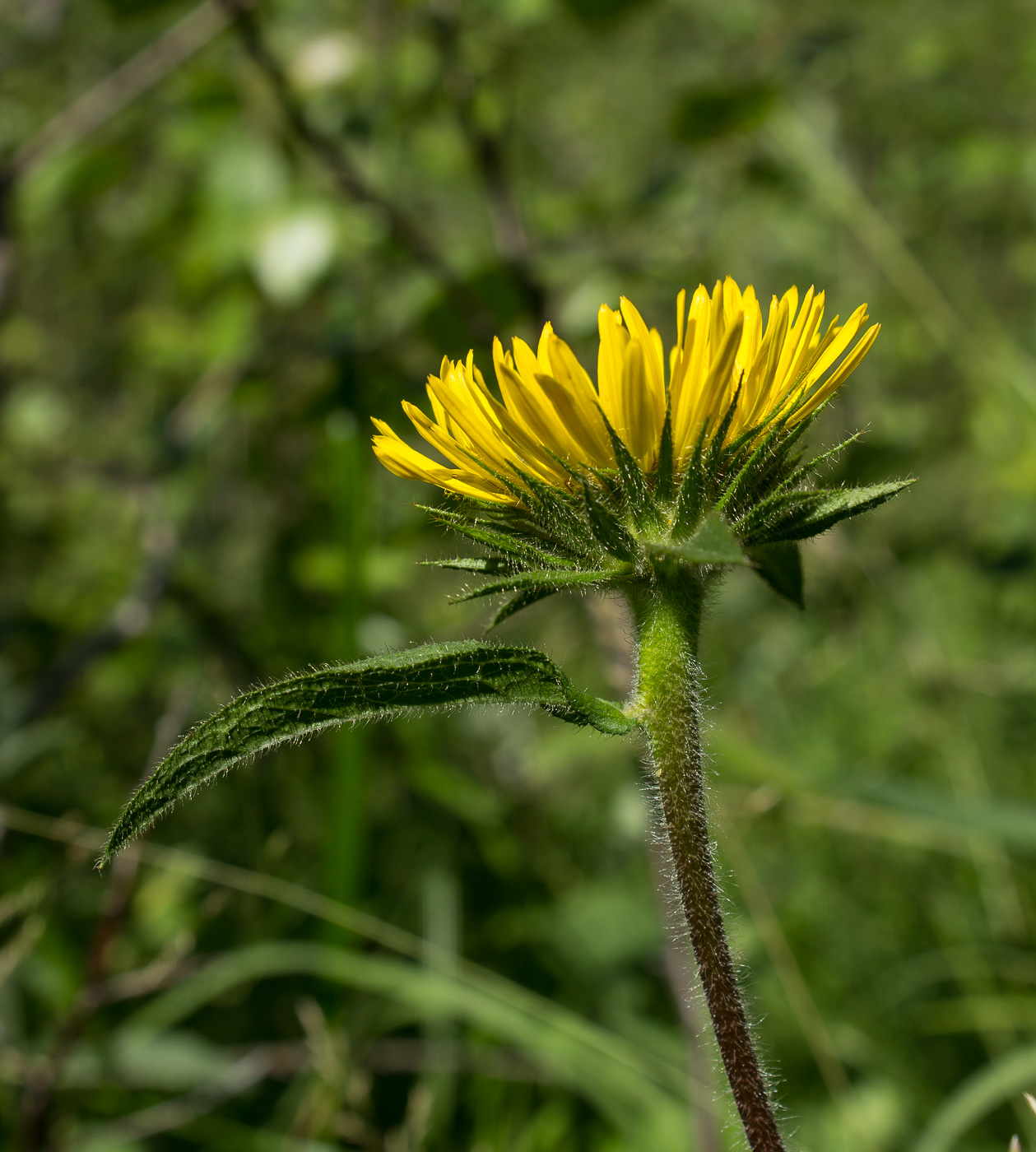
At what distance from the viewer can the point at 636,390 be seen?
0.94 m

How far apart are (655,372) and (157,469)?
1767mm

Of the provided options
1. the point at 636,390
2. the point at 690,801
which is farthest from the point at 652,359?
the point at 690,801

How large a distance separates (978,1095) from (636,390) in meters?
1.36

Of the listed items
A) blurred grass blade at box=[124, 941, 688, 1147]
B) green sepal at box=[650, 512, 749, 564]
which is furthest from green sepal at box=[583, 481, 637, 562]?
blurred grass blade at box=[124, 941, 688, 1147]

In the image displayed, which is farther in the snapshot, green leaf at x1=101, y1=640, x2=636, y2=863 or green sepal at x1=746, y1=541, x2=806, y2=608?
green sepal at x1=746, y1=541, x2=806, y2=608

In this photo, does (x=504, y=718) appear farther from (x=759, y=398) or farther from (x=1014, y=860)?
(x=759, y=398)

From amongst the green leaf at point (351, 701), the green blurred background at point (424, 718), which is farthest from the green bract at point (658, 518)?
the green blurred background at point (424, 718)

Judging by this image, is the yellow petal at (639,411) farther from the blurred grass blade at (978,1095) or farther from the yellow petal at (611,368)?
the blurred grass blade at (978,1095)

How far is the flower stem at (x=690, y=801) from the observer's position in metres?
0.77

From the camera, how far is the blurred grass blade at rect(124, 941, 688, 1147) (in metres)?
1.76

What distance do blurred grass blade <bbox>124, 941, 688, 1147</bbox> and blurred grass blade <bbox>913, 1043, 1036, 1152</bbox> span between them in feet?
1.43

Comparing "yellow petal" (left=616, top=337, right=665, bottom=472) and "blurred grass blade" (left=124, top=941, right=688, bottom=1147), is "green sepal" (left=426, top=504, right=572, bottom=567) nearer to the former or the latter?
"yellow petal" (left=616, top=337, right=665, bottom=472)

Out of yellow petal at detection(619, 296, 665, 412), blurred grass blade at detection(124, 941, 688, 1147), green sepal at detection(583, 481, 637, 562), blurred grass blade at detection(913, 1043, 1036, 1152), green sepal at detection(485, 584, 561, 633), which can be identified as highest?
yellow petal at detection(619, 296, 665, 412)

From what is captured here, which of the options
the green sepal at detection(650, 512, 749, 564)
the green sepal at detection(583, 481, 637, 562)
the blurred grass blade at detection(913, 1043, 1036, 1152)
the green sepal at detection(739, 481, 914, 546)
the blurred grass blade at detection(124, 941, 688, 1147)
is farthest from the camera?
the blurred grass blade at detection(124, 941, 688, 1147)
